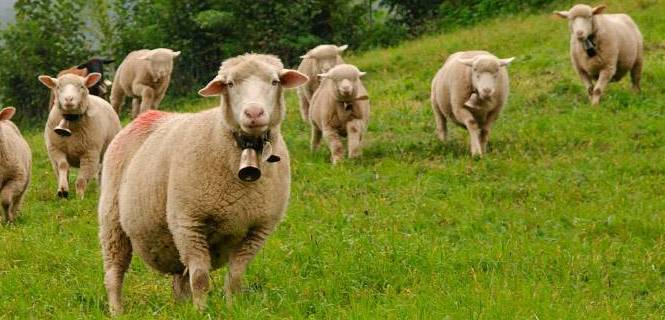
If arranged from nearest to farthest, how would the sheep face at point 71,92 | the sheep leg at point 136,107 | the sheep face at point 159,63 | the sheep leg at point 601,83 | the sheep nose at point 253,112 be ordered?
the sheep nose at point 253,112 < the sheep face at point 71,92 < the sheep leg at point 601,83 < the sheep face at point 159,63 < the sheep leg at point 136,107

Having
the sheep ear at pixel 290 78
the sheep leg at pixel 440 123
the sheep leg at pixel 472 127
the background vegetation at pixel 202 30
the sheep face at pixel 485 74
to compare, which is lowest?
the background vegetation at pixel 202 30

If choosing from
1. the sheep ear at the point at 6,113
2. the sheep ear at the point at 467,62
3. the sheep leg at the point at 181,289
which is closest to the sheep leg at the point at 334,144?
the sheep ear at the point at 467,62

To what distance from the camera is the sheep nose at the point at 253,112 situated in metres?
5.91

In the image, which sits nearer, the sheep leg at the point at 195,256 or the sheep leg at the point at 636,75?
the sheep leg at the point at 195,256

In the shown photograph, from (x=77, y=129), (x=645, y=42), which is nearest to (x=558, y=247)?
(x=77, y=129)

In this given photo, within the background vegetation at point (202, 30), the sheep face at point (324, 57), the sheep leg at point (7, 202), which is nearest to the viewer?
the sheep leg at point (7, 202)

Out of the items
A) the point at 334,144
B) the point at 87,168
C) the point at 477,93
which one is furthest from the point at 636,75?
the point at 87,168

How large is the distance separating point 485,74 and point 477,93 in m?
0.35

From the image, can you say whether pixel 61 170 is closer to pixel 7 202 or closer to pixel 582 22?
pixel 7 202

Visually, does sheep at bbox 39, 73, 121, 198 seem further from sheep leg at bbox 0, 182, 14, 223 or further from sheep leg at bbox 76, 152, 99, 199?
sheep leg at bbox 0, 182, 14, 223

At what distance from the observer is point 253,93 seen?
6078 millimetres

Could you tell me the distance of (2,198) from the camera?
11.6 meters

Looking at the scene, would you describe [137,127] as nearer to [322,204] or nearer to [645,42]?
[322,204]

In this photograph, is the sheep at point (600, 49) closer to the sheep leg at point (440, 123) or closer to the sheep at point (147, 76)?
the sheep leg at point (440, 123)
